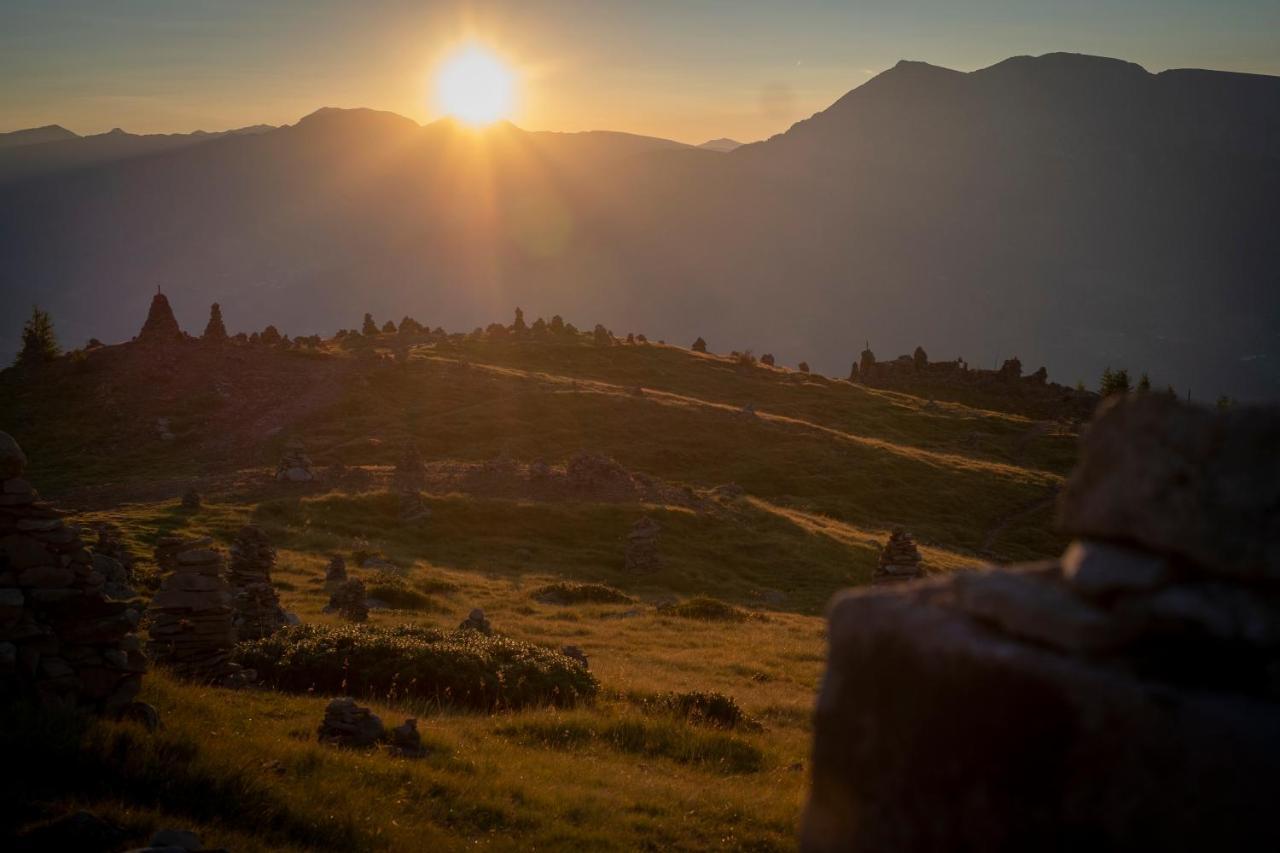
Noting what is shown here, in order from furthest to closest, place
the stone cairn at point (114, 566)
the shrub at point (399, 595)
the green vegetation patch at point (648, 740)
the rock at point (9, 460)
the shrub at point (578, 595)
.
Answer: the shrub at point (578, 595), the shrub at point (399, 595), the stone cairn at point (114, 566), the green vegetation patch at point (648, 740), the rock at point (9, 460)

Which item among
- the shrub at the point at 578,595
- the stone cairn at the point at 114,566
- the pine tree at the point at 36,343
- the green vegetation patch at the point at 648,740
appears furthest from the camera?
the pine tree at the point at 36,343

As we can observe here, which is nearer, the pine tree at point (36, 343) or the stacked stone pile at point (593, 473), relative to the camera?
the stacked stone pile at point (593, 473)

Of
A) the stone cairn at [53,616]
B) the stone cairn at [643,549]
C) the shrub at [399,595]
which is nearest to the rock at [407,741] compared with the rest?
the stone cairn at [53,616]

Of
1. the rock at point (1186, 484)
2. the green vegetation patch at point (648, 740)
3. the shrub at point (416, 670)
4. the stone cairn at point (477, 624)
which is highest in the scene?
the rock at point (1186, 484)

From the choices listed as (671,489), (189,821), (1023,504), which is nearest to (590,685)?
(189,821)

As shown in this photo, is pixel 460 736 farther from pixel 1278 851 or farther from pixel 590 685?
pixel 1278 851

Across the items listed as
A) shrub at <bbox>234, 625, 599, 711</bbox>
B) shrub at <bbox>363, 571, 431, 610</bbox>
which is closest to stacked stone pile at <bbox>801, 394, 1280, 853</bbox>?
shrub at <bbox>234, 625, 599, 711</bbox>

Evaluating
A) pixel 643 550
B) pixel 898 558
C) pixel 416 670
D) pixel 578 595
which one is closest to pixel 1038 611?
pixel 416 670

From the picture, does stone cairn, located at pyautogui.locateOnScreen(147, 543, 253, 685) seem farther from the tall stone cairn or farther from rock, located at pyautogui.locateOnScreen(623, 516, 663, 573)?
the tall stone cairn

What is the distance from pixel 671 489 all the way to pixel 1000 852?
5351 centimetres

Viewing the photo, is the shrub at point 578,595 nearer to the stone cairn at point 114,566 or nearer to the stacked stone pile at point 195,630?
Result: the stone cairn at point 114,566

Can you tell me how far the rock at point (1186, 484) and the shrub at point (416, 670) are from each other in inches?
532

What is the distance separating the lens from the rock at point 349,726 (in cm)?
1162

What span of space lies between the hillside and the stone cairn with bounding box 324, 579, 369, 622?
18.7 inches
